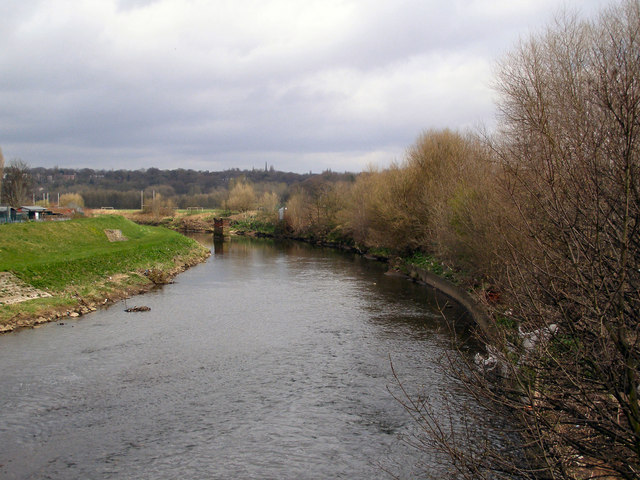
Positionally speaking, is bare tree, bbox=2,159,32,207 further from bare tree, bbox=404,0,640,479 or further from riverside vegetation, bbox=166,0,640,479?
bare tree, bbox=404,0,640,479

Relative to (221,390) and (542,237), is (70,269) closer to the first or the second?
(221,390)

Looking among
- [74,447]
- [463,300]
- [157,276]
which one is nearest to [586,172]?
[74,447]

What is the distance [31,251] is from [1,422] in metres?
25.4

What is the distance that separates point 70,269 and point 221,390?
18.4 metres

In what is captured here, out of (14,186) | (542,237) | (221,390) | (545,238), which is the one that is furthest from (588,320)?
(14,186)

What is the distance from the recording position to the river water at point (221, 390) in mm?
11719

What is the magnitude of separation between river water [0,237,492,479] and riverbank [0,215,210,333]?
1636mm

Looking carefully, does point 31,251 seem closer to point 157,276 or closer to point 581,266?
point 157,276

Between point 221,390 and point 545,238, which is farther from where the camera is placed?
point 221,390

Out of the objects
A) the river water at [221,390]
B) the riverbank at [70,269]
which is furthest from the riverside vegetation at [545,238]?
the riverbank at [70,269]

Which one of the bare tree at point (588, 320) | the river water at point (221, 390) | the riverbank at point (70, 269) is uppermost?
the bare tree at point (588, 320)

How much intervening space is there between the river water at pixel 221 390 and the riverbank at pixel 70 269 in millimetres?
1636

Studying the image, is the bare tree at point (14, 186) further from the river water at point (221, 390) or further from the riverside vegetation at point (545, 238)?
the river water at point (221, 390)

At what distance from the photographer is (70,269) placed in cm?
3042
